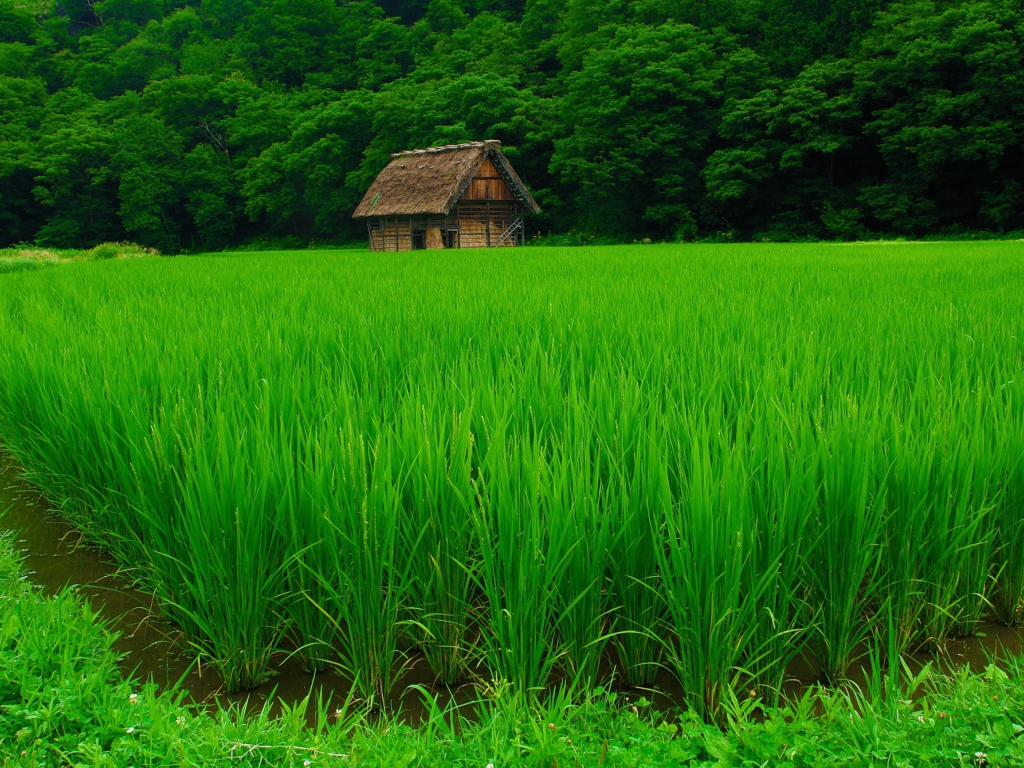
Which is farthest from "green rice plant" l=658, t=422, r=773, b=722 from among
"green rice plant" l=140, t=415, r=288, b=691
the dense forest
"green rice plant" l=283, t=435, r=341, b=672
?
the dense forest

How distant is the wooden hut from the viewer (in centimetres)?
2517

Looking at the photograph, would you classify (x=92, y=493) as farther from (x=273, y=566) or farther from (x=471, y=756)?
(x=471, y=756)

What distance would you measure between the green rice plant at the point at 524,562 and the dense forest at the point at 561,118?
2267cm

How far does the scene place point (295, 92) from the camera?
43344mm

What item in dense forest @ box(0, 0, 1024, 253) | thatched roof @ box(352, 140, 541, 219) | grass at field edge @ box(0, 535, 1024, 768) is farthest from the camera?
thatched roof @ box(352, 140, 541, 219)

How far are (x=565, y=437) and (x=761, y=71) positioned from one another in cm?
2757

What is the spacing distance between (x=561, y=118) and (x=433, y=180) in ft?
26.5

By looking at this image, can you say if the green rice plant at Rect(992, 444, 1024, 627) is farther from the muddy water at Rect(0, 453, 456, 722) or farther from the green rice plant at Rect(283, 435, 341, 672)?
the green rice plant at Rect(283, 435, 341, 672)

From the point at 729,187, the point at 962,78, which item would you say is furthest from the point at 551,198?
the point at 962,78

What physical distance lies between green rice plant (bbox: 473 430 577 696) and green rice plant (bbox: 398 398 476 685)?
3.7 inches

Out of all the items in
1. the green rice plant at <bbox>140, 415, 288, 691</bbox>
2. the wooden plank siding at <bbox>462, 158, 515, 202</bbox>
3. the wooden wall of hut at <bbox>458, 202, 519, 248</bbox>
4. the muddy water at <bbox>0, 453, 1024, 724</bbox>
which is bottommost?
the muddy water at <bbox>0, 453, 1024, 724</bbox>

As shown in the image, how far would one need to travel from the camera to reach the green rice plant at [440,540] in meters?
1.64

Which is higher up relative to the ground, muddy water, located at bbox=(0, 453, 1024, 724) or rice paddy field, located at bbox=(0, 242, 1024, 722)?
rice paddy field, located at bbox=(0, 242, 1024, 722)

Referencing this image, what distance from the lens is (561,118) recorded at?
30.5 m
